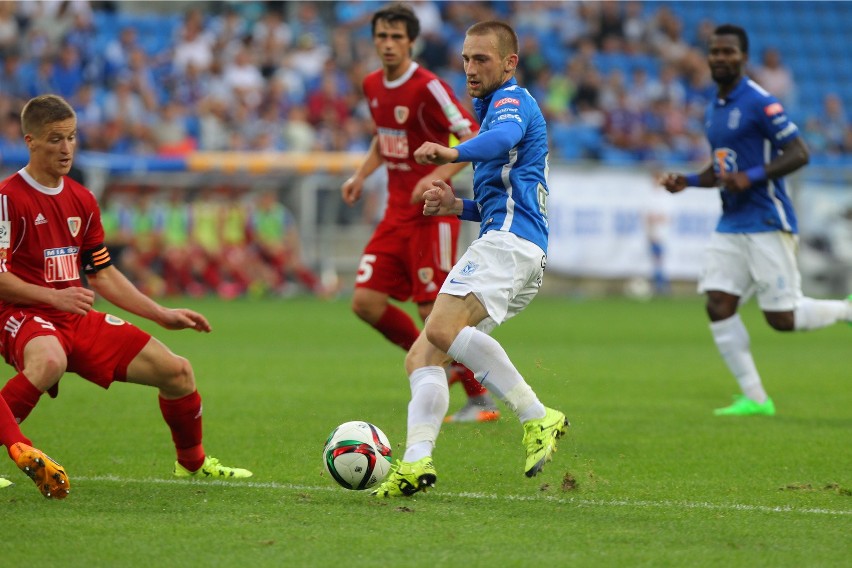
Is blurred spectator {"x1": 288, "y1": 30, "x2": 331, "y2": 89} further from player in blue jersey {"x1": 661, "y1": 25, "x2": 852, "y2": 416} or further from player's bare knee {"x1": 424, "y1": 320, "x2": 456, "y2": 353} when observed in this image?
player's bare knee {"x1": 424, "y1": 320, "x2": 456, "y2": 353}

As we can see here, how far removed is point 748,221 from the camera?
353 inches

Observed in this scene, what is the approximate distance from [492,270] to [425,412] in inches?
28.2

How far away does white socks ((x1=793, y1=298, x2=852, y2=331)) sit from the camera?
877 cm

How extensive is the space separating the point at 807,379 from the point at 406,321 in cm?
427

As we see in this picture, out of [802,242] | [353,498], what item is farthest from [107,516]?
[802,242]

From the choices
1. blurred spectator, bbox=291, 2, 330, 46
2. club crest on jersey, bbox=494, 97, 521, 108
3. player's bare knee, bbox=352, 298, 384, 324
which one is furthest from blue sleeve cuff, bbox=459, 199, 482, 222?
blurred spectator, bbox=291, 2, 330, 46

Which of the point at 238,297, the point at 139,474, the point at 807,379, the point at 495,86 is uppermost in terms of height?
the point at 495,86

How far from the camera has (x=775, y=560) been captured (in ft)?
14.8

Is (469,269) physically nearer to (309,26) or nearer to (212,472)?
(212,472)

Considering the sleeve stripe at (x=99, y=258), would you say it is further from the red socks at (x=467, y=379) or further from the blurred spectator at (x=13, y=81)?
the blurred spectator at (x=13, y=81)

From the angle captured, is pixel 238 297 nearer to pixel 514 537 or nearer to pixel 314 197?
pixel 314 197

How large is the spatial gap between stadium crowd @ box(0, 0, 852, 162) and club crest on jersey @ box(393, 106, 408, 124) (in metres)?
13.4

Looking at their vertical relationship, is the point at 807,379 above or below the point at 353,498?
below

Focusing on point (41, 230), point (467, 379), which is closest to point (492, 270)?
point (41, 230)
